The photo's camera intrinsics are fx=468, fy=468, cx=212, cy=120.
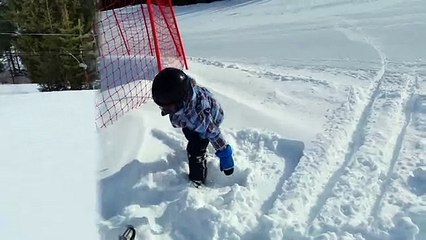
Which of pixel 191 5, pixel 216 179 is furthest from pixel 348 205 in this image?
pixel 191 5

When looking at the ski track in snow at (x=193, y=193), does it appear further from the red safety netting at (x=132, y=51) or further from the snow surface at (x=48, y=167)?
the red safety netting at (x=132, y=51)

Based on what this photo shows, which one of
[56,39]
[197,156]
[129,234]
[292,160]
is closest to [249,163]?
[292,160]

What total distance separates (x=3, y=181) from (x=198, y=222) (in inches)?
51.0

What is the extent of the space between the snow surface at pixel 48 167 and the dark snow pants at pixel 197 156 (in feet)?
1.87

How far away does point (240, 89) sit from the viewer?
427 centimetres

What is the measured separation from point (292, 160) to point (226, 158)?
1.76 feet

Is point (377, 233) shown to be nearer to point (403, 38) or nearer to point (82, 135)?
point (82, 135)

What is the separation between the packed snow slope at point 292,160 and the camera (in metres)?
2.34

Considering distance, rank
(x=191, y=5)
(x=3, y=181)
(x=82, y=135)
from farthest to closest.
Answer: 1. (x=191, y=5)
2. (x=82, y=135)
3. (x=3, y=181)

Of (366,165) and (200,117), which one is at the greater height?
(200,117)

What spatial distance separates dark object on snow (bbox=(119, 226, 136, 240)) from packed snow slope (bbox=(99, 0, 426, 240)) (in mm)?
55

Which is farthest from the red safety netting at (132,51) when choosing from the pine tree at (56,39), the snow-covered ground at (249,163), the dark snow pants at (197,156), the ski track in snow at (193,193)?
the pine tree at (56,39)

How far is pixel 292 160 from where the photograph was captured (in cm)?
299

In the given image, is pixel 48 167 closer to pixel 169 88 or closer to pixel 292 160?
pixel 169 88
